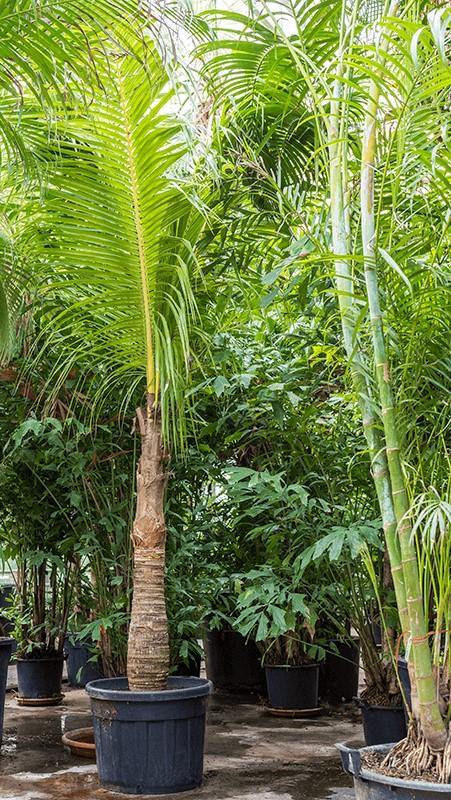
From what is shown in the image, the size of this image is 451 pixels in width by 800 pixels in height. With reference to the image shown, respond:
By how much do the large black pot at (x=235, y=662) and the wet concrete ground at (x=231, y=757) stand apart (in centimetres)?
30

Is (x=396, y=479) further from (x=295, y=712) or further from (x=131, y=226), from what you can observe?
(x=295, y=712)

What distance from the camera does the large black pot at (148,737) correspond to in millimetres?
3277

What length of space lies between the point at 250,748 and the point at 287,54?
300 centimetres

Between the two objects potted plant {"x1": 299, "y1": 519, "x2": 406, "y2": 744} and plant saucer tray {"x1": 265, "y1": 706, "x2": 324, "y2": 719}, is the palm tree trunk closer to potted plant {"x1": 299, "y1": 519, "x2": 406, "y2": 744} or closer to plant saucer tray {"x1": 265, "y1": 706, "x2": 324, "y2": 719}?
potted plant {"x1": 299, "y1": 519, "x2": 406, "y2": 744}

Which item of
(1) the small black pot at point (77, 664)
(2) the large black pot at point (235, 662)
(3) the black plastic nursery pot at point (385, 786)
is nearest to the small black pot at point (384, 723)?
(3) the black plastic nursery pot at point (385, 786)

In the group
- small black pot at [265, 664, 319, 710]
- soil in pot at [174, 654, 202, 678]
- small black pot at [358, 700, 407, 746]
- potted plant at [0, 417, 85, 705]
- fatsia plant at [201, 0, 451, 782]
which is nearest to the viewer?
fatsia plant at [201, 0, 451, 782]

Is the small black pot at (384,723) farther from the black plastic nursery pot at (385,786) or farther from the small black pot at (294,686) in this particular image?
the black plastic nursery pot at (385,786)

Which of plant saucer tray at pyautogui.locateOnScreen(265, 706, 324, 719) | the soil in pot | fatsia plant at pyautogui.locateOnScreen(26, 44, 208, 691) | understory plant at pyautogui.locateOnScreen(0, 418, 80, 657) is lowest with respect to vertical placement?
plant saucer tray at pyautogui.locateOnScreen(265, 706, 324, 719)

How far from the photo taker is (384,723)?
3.85m

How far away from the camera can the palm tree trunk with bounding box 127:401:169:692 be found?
3355 mm

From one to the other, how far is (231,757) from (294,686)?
1.00 m

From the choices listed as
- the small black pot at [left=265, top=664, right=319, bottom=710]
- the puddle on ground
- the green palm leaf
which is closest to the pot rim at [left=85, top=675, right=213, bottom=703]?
the puddle on ground

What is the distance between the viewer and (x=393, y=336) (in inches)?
101

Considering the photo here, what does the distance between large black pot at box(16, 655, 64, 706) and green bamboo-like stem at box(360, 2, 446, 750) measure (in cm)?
340
